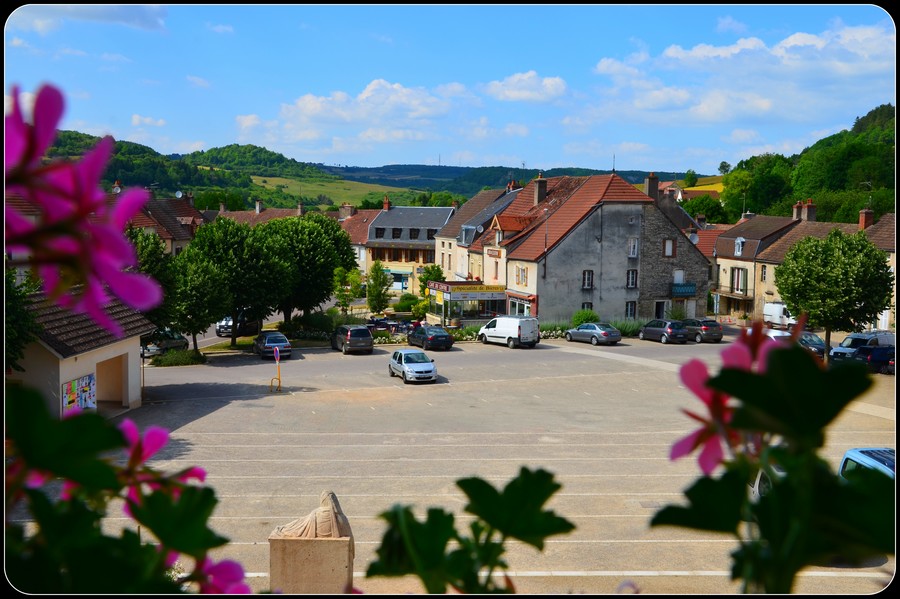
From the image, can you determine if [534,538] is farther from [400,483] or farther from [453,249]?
[453,249]

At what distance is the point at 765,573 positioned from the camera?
1.56m

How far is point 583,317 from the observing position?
48.6m

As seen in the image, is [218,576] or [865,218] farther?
[865,218]

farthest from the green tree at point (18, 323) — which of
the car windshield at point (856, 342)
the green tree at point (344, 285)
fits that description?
the car windshield at point (856, 342)

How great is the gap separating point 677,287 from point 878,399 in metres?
21.8

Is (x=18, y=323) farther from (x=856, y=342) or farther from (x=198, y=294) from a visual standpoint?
(x=856, y=342)

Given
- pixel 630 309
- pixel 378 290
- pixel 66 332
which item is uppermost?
pixel 378 290

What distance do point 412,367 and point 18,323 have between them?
639 inches

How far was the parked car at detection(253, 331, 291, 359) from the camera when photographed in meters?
40.2

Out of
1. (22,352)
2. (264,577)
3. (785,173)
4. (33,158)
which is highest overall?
(785,173)

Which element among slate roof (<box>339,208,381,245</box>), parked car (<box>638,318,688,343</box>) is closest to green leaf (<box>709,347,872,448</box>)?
parked car (<box>638,318,688,343</box>)

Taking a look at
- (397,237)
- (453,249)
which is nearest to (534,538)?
(453,249)

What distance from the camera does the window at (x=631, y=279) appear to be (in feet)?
167

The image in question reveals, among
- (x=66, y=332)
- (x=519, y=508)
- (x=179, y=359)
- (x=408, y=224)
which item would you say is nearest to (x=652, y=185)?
(x=408, y=224)
